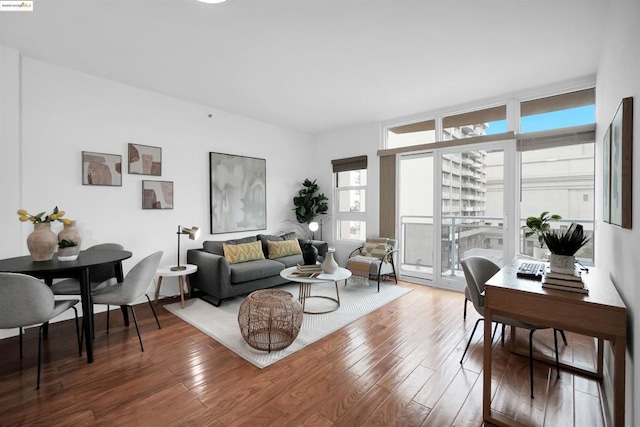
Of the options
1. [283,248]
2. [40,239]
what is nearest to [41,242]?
[40,239]

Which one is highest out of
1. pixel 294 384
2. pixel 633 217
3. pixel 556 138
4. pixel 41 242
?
pixel 556 138

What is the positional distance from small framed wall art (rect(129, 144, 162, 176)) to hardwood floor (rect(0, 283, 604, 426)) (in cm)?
200

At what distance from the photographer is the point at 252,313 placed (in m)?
2.55

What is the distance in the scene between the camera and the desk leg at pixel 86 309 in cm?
230

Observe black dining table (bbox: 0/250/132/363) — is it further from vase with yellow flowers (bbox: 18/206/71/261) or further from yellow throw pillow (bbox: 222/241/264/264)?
yellow throw pillow (bbox: 222/241/264/264)

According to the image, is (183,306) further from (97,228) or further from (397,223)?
(397,223)

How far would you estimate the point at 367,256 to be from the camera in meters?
4.77

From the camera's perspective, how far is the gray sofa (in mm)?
3572

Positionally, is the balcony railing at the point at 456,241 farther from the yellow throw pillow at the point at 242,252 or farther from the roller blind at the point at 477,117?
the yellow throw pillow at the point at 242,252

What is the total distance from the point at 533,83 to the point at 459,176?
146 centimetres

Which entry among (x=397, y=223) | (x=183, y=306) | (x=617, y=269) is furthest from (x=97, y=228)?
(x=617, y=269)

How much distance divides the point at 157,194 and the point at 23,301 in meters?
2.09

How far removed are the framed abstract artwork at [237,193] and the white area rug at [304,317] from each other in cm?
128

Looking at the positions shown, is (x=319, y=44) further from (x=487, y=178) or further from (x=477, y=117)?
(x=487, y=178)
